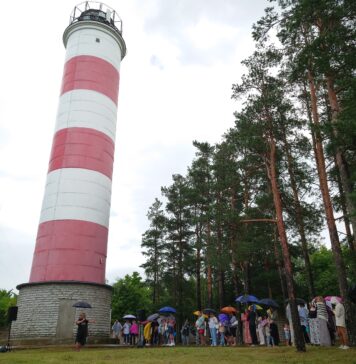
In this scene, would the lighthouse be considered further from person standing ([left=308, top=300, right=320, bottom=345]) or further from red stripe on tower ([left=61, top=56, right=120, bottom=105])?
person standing ([left=308, top=300, right=320, bottom=345])

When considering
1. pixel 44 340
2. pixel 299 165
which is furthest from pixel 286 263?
pixel 44 340

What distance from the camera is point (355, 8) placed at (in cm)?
1027

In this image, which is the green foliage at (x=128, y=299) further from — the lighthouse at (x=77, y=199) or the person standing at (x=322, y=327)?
the person standing at (x=322, y=327)

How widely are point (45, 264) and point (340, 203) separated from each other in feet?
47.9

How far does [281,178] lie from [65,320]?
12968 mm

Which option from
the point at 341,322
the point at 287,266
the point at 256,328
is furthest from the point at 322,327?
the point at 256,328

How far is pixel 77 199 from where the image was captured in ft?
65.7

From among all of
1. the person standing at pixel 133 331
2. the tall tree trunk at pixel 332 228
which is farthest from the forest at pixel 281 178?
the person standing at pixel 133 331

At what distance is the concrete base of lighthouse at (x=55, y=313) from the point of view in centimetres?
1767

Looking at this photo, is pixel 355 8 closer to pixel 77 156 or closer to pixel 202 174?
pixel 77 156

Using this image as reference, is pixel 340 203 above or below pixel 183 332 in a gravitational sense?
above

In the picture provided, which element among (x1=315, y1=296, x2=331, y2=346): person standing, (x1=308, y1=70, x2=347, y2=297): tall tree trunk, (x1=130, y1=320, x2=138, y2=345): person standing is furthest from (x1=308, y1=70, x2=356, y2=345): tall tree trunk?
(x1=130, y1=320, x2=138, y2=345): person standing

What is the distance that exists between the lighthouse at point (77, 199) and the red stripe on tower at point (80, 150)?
0.18 feet

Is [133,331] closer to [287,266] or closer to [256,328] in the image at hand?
[256,328]
